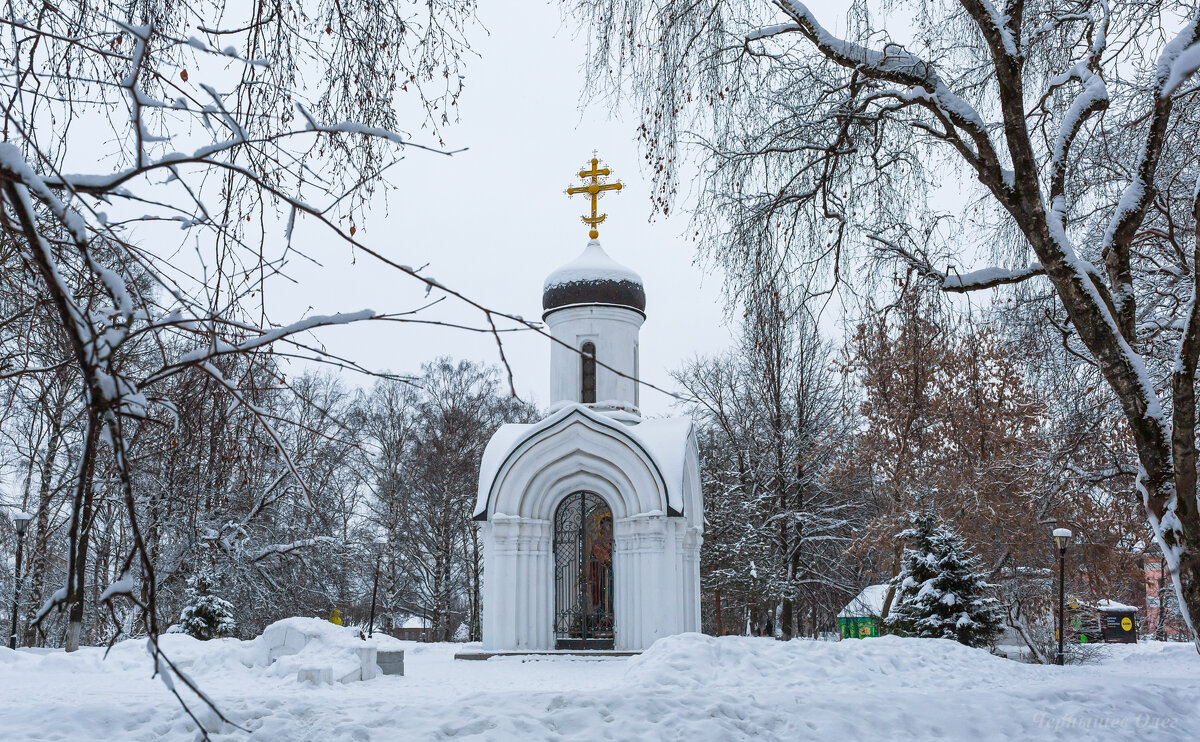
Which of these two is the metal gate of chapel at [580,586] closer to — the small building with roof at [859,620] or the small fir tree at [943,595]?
the small fir tree at [943,595]

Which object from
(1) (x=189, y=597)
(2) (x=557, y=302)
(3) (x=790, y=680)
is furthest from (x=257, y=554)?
(3) (x=790, y=680)

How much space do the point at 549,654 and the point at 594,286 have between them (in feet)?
22.0

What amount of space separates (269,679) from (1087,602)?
16.5m

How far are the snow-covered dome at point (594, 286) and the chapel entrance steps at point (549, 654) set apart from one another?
636 centimetres

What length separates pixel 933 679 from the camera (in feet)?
34.8

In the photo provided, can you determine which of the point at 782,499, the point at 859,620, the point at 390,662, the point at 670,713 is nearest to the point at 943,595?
the point at 782,499

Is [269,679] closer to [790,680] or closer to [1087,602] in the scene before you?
[790,680]

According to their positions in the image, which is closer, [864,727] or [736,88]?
[736,88]

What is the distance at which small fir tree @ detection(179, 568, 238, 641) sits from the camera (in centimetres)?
1866

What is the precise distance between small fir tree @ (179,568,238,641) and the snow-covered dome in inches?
327

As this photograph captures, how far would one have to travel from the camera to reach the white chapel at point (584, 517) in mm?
15805

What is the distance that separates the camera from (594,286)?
18.5 m

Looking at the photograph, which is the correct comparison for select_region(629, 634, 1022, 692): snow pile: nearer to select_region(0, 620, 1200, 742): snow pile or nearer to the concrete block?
select_region(0, 620, 1200, 742): snow pile

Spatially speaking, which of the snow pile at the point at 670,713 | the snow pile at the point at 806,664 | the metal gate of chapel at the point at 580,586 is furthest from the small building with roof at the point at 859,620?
the snow pile at the point at 670,713
